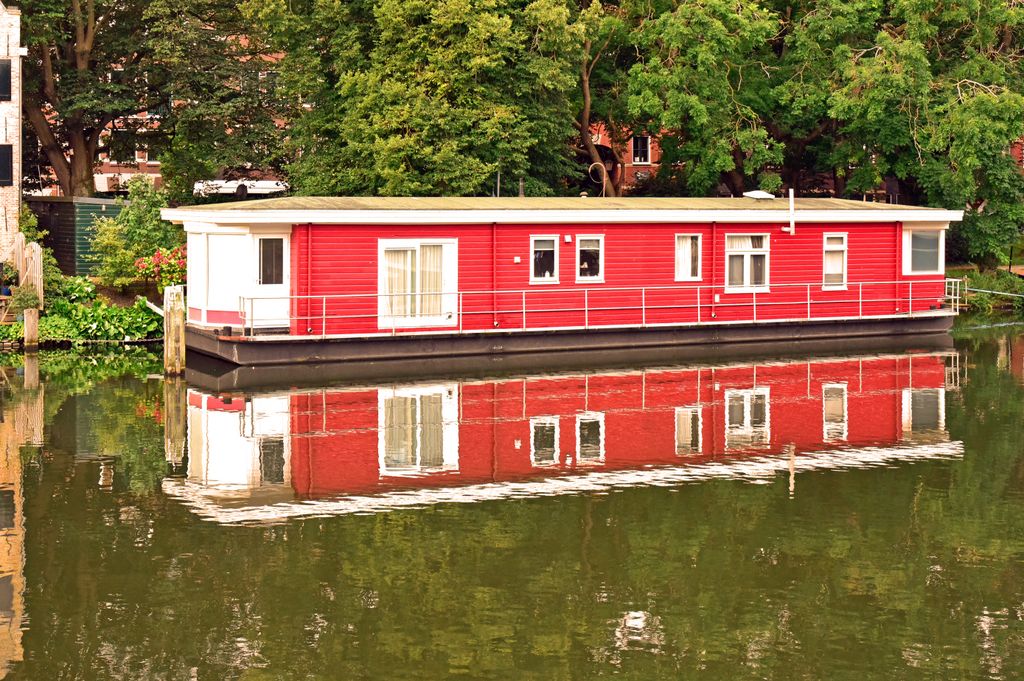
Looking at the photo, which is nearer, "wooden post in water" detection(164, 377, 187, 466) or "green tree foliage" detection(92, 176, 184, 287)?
"wooden post in water" detection(164, 377, 187, 466)

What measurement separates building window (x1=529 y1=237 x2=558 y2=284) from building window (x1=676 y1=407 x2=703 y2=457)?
421 inches

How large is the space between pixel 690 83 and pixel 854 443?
91.5 ft

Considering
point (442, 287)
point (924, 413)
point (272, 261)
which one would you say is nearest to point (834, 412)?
point (924, 413)

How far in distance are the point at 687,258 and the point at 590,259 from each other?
120 inches

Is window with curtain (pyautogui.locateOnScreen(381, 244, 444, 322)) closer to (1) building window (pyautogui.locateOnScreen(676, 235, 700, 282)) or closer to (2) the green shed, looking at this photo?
(1) building window (pyautogui.locateOnScreen(676, 235, 700, 282))

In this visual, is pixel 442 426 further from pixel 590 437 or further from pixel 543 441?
pixel 590 437

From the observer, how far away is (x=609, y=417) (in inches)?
1201

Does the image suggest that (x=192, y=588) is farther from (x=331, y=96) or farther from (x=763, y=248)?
(x=331, y=96)

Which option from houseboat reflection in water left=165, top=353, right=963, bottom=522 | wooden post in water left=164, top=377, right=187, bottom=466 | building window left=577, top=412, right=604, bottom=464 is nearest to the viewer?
houseboat reflection in water left=165, top=353, right=963, bottom=522

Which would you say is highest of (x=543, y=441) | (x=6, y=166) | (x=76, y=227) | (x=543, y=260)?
(x=6, y=166)

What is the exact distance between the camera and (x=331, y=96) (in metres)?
52.4

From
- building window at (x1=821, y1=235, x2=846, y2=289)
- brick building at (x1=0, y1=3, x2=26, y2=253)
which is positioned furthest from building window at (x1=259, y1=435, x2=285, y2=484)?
brick building at (x1=0, y1=3, x2=26, y2=253)

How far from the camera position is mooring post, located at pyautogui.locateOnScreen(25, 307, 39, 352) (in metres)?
41.5

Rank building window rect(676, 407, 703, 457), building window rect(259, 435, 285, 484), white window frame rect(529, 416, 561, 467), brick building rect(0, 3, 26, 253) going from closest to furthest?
building window rect(259, 435, 285, 484) < white window frame rect(529, 416, 561, 467) < building window rect(676, 407, 703, 457) < brick building rect(0, 3, 26, 253)
